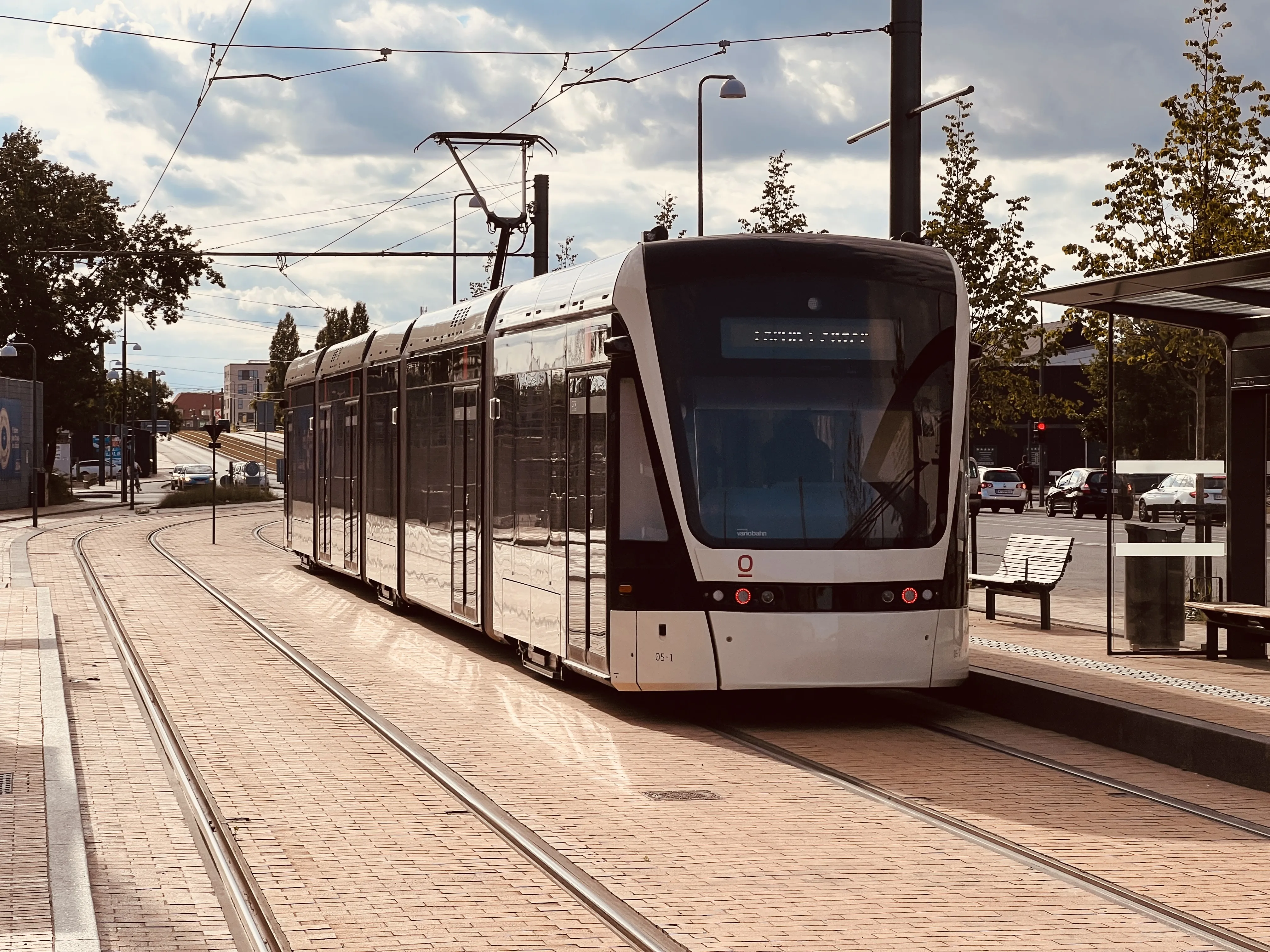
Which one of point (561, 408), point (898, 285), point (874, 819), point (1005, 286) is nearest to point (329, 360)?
point (1005, 286)

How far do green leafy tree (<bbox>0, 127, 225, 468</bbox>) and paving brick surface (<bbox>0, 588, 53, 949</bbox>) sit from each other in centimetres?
5200

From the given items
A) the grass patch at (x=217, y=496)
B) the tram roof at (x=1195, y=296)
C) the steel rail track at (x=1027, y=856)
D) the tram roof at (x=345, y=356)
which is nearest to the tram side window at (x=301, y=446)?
the tram roof at (x=345, y=356)

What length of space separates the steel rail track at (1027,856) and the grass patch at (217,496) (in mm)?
54441

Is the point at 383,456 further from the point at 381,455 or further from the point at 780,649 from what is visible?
the point at 780,649

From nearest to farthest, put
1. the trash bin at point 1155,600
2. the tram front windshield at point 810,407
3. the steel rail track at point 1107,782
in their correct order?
the steel rail track at point 1107,782, the tram front windshield at point 810,407, the trash bin at point 1155,600

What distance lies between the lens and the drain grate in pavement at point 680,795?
939 cm

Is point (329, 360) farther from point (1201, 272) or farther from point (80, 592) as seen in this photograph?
point (1201, 272)

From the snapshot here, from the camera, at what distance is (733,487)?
11.7m

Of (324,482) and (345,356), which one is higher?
(345,356)

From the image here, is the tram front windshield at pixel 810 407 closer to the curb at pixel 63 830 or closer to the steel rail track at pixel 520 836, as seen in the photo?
the steel rail track at pixel 520 836

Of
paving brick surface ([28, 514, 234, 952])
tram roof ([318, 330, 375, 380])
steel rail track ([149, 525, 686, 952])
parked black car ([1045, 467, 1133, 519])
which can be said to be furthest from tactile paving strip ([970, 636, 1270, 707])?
parked black car ([1045, 467, 1133, 519])

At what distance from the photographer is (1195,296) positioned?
44.9ft

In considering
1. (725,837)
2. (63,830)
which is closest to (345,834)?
(63,830)

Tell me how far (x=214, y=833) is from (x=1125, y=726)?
222 inches
